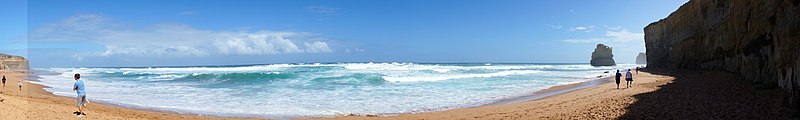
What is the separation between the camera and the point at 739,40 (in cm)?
1767

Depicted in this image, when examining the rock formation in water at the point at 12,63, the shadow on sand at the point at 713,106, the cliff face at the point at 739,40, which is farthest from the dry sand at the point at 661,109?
the rock formation in water at the point at 12,63

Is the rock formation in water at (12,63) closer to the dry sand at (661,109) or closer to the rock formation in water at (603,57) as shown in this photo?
the dry sand at (661,109)

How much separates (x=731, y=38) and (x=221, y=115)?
65.0 feet

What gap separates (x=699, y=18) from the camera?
29.2 metres

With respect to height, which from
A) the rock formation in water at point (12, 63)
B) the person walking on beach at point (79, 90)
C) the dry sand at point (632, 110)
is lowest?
the dry sand at point (632, 110)

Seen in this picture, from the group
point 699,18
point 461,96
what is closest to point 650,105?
point 461,96

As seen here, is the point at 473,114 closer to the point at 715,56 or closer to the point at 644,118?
the point at 644,118

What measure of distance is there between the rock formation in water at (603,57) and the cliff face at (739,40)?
137ft

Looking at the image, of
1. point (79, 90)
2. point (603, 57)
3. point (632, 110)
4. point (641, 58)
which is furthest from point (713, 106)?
point (641, 58)

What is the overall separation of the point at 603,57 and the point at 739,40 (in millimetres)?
73052

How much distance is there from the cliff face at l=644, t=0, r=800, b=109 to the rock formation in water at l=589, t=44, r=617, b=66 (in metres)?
41.8

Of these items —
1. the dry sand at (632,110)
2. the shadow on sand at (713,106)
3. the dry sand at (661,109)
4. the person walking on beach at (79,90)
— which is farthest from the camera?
the person walking on beach at (79,90)

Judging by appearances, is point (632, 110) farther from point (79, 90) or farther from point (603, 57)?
point (603, 57)

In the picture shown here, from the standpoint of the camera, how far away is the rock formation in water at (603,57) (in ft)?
283
